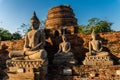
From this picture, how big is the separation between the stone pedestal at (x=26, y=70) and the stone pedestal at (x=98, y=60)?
210 centimetres

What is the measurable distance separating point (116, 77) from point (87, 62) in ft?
5.29

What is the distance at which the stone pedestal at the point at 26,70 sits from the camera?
7.04m

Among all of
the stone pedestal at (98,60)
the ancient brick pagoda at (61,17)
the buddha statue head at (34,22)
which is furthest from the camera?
the ancient brick pagoda at (61,17)

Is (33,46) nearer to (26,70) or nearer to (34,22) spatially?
(34,22)

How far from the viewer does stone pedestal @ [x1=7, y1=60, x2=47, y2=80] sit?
704 centimetres

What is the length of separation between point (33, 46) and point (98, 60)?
8.48ft

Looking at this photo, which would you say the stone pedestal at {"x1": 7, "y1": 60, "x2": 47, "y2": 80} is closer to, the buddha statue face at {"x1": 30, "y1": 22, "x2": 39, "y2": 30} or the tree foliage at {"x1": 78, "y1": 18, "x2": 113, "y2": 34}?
the buddha statue face at {"x1": 30, "y1": 22, "x2": 39, "y2": 30}

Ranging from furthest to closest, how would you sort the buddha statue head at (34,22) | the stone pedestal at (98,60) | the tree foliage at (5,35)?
1. the tree foliage at (5,35)
2. the stone pedestal at (98,60)
3. the buddha statue head at (34,22)

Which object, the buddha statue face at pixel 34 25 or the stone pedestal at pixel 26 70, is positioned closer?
the stone pedestal at pixel 26 70

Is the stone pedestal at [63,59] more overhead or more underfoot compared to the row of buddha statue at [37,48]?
more underfoot

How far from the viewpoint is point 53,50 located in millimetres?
11344

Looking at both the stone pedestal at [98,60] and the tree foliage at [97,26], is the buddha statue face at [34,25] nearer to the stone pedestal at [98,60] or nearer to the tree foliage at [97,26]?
the stone pedestal at [98,60]

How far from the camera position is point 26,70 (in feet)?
23.9

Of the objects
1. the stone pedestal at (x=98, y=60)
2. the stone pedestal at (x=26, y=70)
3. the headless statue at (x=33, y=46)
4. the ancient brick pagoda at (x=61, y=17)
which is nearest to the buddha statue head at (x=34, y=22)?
the headless statue at (x=33, y=46)
